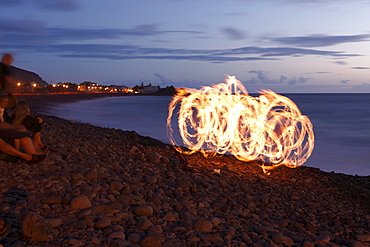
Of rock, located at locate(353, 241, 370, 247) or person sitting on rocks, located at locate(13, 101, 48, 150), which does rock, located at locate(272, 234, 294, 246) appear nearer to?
rock, located at locate(353, 241, 370, 247)

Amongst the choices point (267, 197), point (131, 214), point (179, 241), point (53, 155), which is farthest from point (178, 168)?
point (179, 241)

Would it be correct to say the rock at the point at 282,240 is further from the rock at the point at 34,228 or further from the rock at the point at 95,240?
the rock at the point at 34,228

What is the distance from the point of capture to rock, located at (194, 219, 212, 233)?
20.5ft

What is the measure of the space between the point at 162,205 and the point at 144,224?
1.19 metres

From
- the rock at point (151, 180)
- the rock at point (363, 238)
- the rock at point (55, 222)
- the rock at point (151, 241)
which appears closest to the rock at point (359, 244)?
the rock at point (363, 238)

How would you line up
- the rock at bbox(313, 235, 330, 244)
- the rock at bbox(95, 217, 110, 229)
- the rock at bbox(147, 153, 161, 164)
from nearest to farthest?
the rock at bbox(95, 217, 110, 229)
the rock at bbox(313, 235, 330, 244)
the rock at bbox(147, 153, 161, 164)

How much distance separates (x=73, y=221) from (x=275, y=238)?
3.26 metres

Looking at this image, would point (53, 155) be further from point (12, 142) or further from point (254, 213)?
point (254, 213)

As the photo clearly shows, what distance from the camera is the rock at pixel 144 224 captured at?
5.91m

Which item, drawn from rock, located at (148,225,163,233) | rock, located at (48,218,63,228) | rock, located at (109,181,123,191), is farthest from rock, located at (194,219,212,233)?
rock, located at (48,218,63,228)

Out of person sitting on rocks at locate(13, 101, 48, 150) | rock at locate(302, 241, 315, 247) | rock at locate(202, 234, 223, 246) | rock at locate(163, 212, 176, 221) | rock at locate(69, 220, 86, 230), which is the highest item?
person sitting on rocks at locate(13, 101, 48, 150)

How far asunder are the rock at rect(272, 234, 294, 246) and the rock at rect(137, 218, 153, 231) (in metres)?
2.09

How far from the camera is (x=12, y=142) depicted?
758 cm

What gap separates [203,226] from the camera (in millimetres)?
6285
